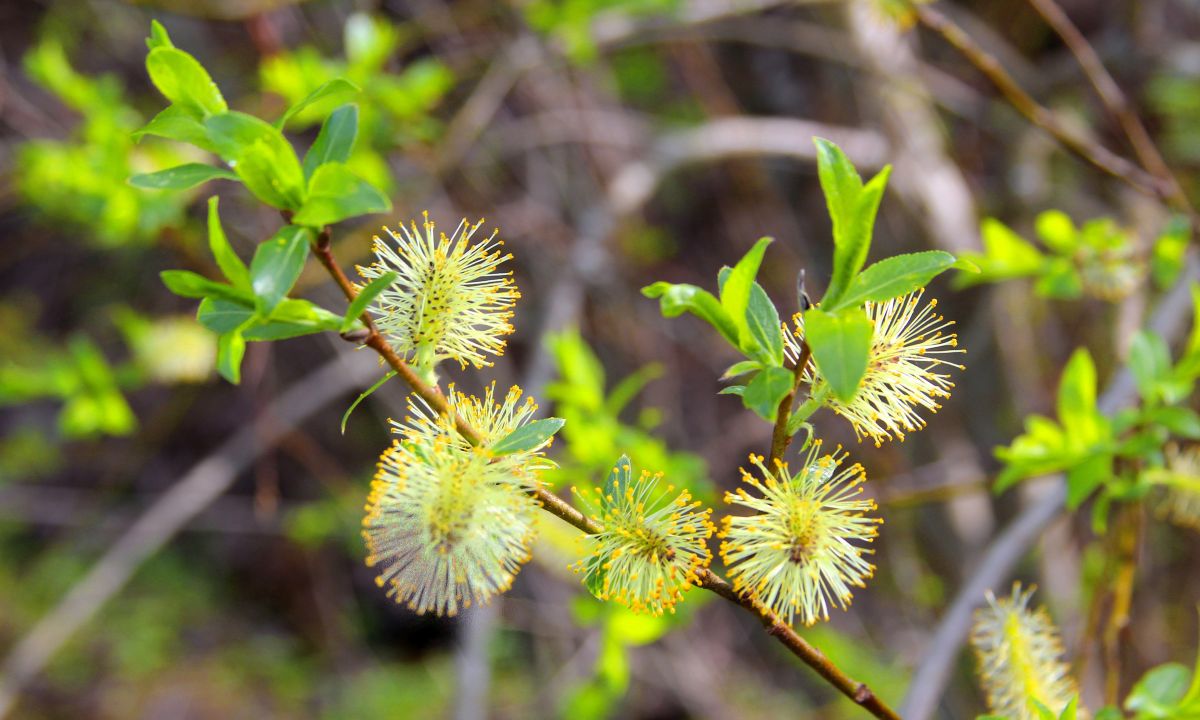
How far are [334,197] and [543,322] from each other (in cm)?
161

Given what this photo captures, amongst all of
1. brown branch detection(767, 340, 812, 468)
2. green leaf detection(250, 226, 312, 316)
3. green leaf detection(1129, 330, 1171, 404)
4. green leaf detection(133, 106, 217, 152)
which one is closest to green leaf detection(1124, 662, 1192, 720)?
green leaf detection(1129, 330, 1171, 404)

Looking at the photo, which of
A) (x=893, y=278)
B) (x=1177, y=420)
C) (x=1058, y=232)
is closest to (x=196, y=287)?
(x=893, y=278)

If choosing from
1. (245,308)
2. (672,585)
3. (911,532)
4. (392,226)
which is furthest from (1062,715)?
(911,532)

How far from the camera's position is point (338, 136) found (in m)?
0.76

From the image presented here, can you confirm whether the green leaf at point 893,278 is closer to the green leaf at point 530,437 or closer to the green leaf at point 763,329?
the green leaf at point 763,329

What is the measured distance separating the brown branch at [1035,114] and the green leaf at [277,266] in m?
1.02

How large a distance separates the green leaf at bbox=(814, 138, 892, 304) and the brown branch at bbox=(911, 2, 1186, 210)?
80 centimetres

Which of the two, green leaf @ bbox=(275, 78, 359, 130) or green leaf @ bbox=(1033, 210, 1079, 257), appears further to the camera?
green leaf @ bbox=(1033, 210, 1079, 257)

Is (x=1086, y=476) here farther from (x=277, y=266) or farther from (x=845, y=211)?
(x=277, y=266)

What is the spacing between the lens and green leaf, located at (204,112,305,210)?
0.72 m

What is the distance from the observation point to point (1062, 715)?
2.64ft

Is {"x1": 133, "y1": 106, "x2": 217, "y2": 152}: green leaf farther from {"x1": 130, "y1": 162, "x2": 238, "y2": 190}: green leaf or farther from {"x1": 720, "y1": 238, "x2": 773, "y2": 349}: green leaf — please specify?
{"x1": 720, "y1": 238, "x2": 773, "y2": 349}: green leaf

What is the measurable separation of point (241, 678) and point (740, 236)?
2854 mm

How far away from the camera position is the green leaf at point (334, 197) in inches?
27.3
